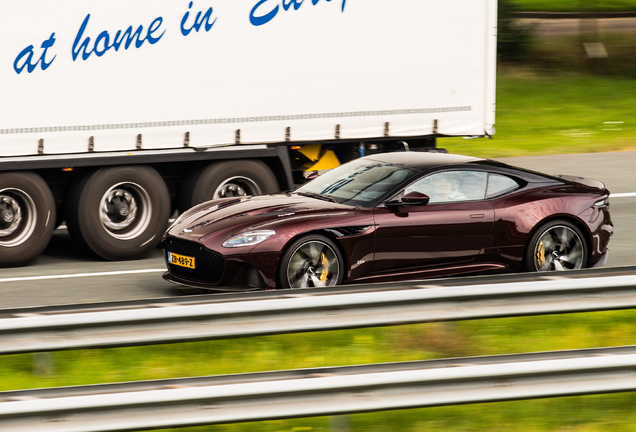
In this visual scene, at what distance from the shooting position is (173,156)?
11.0m

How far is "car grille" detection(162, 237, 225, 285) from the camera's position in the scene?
814cm

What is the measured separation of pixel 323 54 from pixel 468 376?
747 centimetres

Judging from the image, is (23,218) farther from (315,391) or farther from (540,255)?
(315,391)

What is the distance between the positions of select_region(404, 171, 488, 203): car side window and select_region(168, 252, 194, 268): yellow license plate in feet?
6.68

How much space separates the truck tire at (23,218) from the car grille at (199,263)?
2.35 m

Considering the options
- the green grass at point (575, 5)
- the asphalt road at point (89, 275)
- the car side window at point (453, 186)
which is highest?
the green grass at point (575, 5)

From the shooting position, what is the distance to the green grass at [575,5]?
30.8m

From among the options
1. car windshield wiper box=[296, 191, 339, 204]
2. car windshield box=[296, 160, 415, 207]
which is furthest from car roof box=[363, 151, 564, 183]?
car windshield wiper box=[296, 191, 339, 204]

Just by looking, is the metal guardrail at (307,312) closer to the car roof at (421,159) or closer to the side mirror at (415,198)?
the side mirror at (415,198)

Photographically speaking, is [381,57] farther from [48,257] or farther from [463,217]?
[48,257]

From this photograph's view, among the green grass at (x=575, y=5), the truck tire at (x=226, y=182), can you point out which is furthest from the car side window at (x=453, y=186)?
the green grass at (x=575, y=5)

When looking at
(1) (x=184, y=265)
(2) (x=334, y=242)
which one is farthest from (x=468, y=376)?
(1) (x=184, y=265)

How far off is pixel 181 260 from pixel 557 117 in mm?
14562

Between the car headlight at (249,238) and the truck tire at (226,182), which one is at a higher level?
the truck tire at (226,182)
